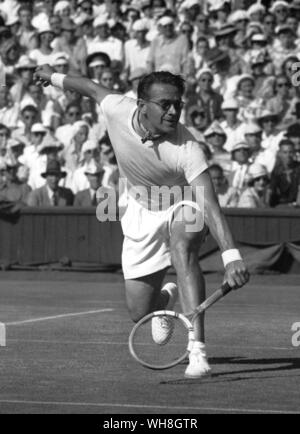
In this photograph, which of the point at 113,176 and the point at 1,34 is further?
the point at 1,34

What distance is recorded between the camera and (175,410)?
21.5ft

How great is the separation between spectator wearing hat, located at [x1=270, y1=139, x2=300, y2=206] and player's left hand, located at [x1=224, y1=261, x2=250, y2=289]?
9451 millimetres

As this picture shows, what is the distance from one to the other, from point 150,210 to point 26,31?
14455 mm

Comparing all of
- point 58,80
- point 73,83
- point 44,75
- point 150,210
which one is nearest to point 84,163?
point 44,75

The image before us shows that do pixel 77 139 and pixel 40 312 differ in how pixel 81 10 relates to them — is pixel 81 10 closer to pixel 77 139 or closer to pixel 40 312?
pixel 77 139

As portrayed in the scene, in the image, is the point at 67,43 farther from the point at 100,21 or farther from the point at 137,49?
the point at 137,49

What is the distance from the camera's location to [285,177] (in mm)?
17016

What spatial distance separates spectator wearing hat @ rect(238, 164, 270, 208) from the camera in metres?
17.3

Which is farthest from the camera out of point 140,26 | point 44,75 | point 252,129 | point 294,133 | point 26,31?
point 26,31

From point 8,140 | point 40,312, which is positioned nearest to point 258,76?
point 8,140

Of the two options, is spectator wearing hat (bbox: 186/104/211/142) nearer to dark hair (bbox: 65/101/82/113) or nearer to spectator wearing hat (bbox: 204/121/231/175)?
spectator wearing hat (bbox: 204/121/231/175)

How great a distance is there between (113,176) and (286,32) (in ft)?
11.9

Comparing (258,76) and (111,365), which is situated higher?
(258,76)

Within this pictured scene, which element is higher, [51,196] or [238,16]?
[238,16]
